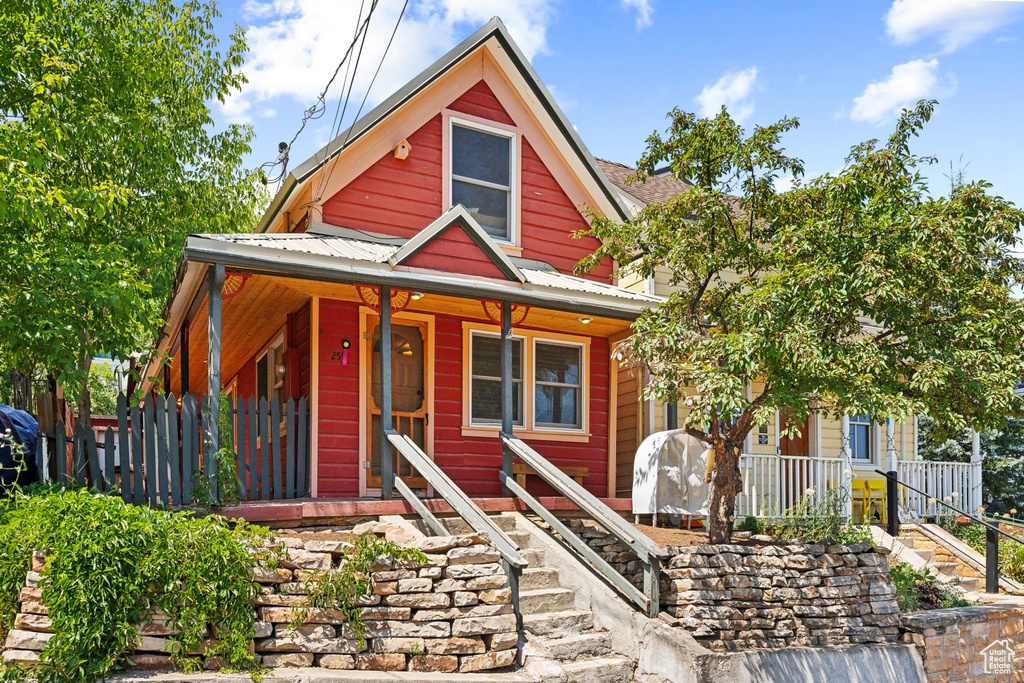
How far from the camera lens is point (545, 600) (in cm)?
724

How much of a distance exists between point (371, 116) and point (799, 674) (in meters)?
7.85

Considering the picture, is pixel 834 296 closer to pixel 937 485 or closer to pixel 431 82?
pixel 431 82

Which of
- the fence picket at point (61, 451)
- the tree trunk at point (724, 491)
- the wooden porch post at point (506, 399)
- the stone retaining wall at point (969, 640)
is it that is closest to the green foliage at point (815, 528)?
the tree trunk at point (724, 491)

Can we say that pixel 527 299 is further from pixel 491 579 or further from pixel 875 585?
pixel 875 585

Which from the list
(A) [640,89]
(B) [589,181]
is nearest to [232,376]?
(B) [589,181]

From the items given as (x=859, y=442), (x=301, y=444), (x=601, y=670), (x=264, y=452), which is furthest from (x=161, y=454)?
(x=859, y=442)

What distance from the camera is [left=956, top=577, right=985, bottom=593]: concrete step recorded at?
36.7 feet

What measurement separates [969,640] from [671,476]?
3.59 m

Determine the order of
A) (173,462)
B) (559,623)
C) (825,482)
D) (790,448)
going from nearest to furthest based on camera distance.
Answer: (559,623), (173,462), (825,482), (790,448)

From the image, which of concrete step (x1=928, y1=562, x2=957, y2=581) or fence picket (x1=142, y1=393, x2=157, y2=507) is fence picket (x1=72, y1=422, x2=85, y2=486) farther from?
concrete step (x1=928, y1=562, x2=957, y2=581)

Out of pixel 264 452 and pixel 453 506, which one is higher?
pixel 264 452

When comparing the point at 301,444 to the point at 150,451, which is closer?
the point at 150,451

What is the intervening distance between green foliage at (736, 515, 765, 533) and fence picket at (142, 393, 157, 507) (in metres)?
6.36

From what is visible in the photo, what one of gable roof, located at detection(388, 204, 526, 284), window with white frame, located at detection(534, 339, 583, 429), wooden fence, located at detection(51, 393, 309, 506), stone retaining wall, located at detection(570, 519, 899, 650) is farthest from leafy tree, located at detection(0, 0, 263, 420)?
stone retaining wall, located at detection(570, 519, 899, 650)
